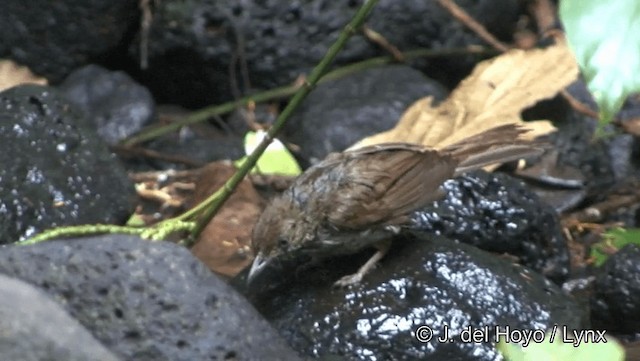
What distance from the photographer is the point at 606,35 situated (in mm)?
1291

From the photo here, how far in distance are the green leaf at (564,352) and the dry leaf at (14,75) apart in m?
4.63

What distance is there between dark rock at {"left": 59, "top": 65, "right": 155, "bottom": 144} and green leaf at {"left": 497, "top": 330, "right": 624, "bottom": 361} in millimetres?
4274

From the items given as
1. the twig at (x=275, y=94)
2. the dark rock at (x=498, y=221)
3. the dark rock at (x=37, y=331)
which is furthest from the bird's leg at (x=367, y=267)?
the twig at (x=275, y=94)

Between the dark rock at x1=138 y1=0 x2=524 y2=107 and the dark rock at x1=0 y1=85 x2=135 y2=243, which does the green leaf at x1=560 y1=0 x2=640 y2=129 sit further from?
the dark rock at x1=138 y1=0 x2=524 y2=107

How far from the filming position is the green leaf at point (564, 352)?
4.57ft

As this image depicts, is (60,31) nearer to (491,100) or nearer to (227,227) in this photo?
(227,227)

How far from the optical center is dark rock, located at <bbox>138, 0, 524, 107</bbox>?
589cm

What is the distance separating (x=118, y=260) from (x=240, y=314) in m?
0.34

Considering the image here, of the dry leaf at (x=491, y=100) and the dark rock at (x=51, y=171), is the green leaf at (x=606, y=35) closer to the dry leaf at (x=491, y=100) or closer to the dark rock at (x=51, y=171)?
the dark rock at (x=51, y=171)

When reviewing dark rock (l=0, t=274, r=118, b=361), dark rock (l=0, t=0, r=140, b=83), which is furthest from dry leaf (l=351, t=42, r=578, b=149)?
dark rock (l=0, t=274, r=118, b=361)

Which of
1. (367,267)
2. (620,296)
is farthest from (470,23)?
(367,267)

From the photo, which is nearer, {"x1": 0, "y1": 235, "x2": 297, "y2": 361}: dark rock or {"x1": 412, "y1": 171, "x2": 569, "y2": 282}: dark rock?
{"x1": 0, "y1": 235, "x2": 297, "y2": 361}: dark rock

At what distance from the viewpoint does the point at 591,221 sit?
466cm

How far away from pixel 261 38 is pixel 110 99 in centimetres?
96
